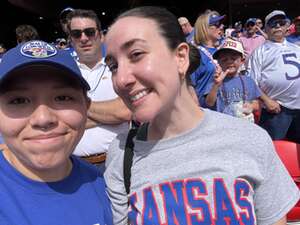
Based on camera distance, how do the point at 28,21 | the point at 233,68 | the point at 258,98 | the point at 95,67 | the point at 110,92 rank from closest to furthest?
1. the point at 110,92
2. the point at 95,67
3. the point at 233,68
4. the point at 258,98
5. the point at 28,21

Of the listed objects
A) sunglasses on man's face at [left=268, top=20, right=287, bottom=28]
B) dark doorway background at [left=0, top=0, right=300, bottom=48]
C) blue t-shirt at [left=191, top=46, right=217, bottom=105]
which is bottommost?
dark doorway background at [left=0, top=0, right=300, bottom=48]

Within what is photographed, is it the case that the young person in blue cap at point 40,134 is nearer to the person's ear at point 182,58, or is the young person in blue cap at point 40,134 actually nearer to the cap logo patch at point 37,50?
the cap logo patch at point 37,50

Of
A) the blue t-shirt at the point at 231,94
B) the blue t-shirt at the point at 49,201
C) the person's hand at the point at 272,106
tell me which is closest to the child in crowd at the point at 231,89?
the blue t-shirt at the point at 231,94

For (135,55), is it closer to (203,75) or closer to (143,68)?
(143,68)

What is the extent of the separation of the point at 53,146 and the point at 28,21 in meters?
22.0

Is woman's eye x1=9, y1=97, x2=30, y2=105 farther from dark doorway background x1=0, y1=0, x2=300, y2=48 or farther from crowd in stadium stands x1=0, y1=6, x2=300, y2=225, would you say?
dark doorway background x1=0, y1=0, x2=300, y2=48

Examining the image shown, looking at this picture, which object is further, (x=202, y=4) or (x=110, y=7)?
(x=110, y=7)

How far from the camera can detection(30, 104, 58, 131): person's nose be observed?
3.85 feet

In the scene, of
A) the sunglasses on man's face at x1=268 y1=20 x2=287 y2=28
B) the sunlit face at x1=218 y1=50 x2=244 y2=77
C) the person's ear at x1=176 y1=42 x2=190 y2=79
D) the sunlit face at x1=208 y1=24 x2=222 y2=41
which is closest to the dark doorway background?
the sunglasses on man's face at x1=268 y1=20 x2=287 y2=28

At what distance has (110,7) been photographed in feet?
72.0

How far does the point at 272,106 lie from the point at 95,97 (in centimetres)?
261

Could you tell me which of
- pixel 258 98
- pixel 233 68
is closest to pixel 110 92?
pixel 233 68

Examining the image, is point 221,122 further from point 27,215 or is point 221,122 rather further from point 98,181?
point 27,215

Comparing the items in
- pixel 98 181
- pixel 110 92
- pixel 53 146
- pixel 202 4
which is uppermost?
pixel 53 146
